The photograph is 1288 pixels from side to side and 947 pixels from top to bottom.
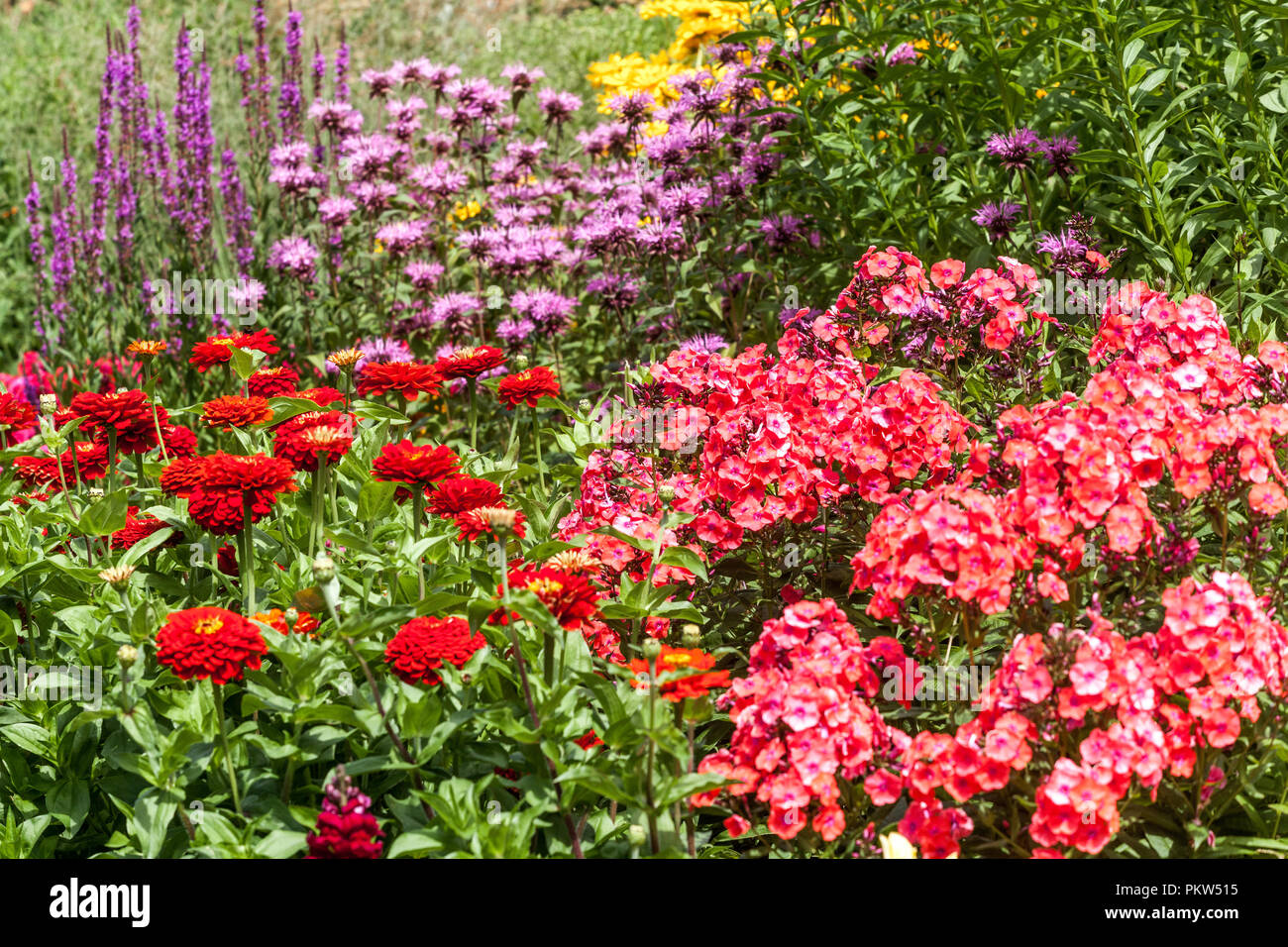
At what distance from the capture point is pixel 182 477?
2.39 m

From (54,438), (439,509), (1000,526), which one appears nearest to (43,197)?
(54,438)

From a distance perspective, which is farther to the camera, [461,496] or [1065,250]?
[1065,250]

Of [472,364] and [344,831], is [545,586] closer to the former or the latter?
[344,831]

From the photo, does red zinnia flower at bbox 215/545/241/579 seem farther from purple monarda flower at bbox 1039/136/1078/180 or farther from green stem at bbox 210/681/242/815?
purple monarda flower at bbox 1039/136/1078/180

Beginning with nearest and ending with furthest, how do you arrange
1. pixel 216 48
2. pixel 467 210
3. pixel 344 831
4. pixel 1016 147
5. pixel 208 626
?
pixel 344 831 < pixel 208 626 < pixel 1016 147 < pixel 467 210 < pixel 216 48

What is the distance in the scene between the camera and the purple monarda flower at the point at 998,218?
338cm

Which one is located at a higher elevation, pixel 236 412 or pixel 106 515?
pixel 236 412

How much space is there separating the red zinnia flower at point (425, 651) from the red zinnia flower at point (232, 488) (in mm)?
484

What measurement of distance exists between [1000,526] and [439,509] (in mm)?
1041

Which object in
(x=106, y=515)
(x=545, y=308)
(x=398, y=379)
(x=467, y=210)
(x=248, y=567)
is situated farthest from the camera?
(x=467, y=210)

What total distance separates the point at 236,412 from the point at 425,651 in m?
1.02

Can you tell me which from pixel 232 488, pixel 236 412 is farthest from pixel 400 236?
pixel 232 488

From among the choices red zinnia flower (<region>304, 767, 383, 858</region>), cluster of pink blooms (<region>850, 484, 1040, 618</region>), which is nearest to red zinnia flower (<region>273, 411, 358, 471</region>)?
red zinnia flower (<region>304, 767, 383, 858</region>)
